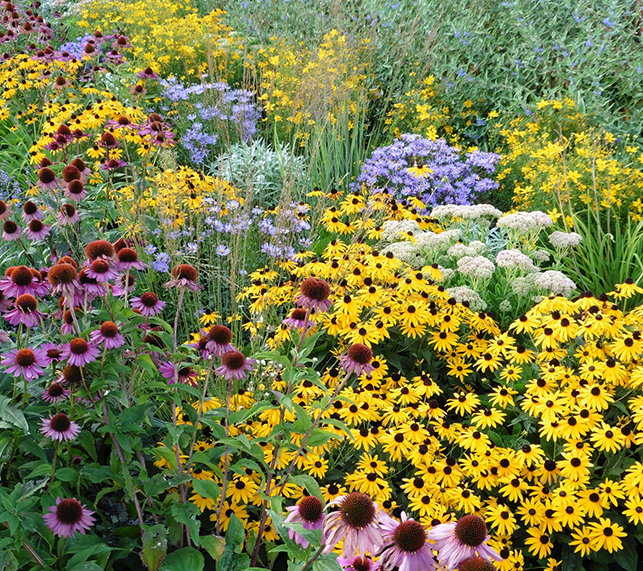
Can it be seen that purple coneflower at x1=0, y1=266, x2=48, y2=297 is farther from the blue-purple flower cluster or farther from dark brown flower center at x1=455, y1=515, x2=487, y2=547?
the blue-purple flower cluster

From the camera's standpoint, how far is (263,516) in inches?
72.9

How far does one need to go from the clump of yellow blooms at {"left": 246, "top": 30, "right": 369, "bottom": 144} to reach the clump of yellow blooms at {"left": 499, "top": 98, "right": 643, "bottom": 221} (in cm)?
138

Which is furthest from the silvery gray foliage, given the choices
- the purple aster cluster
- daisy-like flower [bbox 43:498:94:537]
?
daisy-like flower [bbox 43:498:94:537]

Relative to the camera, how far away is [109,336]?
5.59 feet

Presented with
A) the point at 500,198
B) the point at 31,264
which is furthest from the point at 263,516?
the point at 500,198

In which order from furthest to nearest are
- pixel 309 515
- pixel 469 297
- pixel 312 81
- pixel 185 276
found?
1. pixel 312 81
2. pixel 469 297
3. pixel 185 276
4. pixel 309 515

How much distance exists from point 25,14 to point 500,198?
510 cm

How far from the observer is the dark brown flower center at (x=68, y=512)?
1582 mm

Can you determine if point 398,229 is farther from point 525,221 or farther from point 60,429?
point 60,429

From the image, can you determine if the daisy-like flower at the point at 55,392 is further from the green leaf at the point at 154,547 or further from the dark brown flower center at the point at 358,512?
the dark brown flower center at the point at 358,512

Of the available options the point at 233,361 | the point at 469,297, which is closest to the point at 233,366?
the point at 233,361

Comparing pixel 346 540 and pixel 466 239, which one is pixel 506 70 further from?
pixel 346 540

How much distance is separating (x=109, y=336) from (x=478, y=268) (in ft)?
6.07

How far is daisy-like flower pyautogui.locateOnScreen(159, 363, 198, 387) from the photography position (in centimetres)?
191
